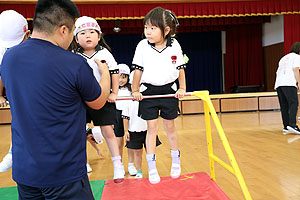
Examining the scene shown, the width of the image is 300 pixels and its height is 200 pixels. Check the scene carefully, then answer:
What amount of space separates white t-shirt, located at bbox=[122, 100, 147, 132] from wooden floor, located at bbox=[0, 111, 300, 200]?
55cm

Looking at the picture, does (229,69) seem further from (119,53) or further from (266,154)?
(266,154)

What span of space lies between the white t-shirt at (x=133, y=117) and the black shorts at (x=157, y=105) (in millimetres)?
572

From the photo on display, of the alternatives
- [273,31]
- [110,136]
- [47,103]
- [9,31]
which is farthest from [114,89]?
[273,31]

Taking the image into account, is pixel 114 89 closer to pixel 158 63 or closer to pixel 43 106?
pixel 158 63

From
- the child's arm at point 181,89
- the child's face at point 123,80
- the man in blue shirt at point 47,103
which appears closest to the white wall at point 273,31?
the child's face at point 123,80

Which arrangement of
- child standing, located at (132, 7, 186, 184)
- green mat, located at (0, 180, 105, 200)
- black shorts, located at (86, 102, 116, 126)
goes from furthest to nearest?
green mat, located at (0, 180, 105, 200) < child standing, located at (132, 7, 186, 184) < black shorts, located at (86, 102, 116, 126)

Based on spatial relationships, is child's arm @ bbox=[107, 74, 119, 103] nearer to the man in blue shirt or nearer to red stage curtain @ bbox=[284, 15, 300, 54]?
the man in blue shirt

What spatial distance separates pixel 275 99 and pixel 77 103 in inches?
313

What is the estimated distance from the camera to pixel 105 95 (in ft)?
3.83

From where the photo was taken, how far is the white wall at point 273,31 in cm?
932

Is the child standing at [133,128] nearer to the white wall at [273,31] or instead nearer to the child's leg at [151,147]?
the child's leg at [151,147]

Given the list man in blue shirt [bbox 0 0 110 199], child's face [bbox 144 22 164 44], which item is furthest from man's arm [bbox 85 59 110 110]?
child's face [bbox 144 22 164 44]

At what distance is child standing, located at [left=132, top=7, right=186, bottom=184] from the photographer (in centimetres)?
216

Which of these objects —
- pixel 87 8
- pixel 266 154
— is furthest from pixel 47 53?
pixel 87 8
